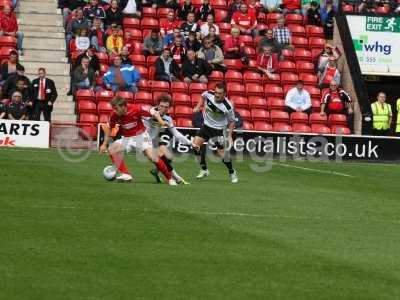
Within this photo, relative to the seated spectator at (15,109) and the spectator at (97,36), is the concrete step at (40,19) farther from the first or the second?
the seated spectator at (15,109)

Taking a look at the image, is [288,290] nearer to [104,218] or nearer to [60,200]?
[104,218]

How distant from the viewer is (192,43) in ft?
115

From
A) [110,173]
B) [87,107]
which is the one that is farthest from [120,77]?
[110,173]

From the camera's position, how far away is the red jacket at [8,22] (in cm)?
3416

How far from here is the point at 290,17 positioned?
126 feet

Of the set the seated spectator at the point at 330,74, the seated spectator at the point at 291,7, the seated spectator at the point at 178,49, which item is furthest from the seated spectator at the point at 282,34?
the seated spectator at the point at 178,49

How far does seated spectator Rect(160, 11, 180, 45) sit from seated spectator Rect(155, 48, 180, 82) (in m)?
1.08

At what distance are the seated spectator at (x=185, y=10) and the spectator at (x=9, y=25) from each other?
202 inches

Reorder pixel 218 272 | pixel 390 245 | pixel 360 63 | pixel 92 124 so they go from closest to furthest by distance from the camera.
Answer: pixel 218 272, pixel 390 245, pixel 92 124, pixel 360 63

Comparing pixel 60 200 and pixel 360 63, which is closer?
pixel 60 200

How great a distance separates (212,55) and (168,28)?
1661 millimetres

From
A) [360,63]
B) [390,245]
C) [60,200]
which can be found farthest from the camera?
[360,63]

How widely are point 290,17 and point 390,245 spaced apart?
82.6 ft

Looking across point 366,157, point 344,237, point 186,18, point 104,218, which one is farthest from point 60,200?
point 186,18
